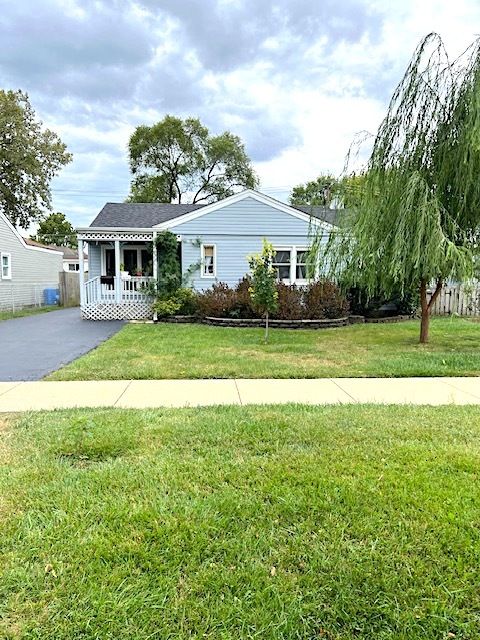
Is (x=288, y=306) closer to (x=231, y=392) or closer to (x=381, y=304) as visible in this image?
(x=381, y=304)

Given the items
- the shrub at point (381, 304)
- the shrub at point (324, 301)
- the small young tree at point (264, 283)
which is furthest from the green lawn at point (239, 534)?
the shrub at point (381, 304)

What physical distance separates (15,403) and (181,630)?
4.03m

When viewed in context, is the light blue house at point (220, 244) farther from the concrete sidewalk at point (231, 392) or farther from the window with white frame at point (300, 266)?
the concrete sidewalk at point (231, 392)

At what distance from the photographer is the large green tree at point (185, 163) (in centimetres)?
3359

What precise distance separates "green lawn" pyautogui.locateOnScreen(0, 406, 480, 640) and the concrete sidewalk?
3.72 feet

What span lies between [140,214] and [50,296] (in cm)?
957

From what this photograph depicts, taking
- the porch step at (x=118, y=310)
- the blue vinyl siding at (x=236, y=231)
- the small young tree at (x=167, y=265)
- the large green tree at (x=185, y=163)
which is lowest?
the porch step at (x=118, y=310)

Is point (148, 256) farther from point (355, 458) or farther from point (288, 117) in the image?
point (355, 458)

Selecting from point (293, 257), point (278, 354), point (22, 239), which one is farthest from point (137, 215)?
point (278, 354)

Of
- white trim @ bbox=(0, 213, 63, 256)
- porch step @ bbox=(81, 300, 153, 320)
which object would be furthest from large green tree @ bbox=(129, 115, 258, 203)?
porch step @ bbox=(81, 300, 153, 320)

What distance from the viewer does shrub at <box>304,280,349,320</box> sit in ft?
42.0

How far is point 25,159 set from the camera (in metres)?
26.2

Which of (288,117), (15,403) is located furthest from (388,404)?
(288,117)

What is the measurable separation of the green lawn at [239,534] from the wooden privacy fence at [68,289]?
20.7 meters
